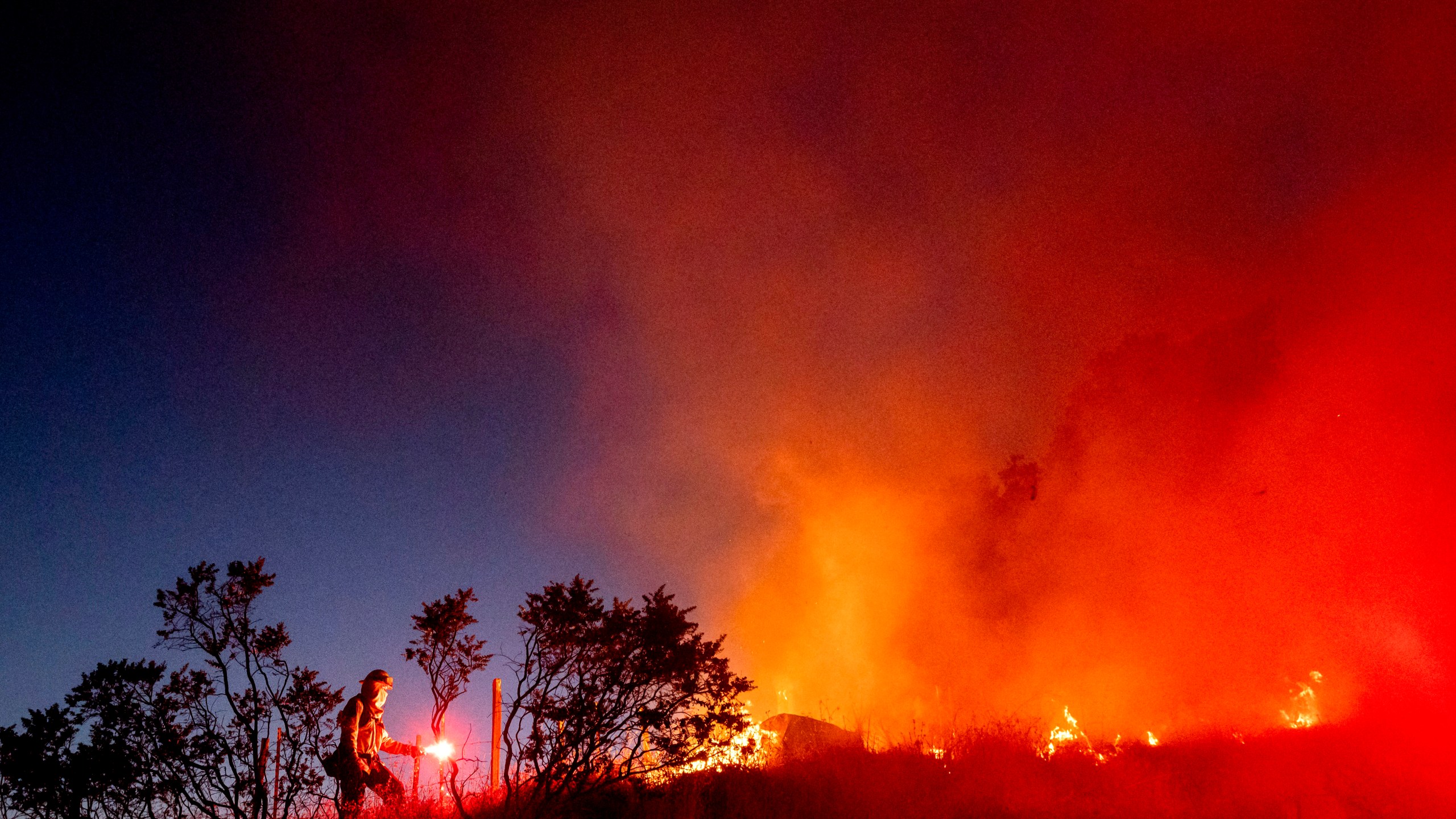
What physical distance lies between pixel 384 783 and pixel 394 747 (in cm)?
32

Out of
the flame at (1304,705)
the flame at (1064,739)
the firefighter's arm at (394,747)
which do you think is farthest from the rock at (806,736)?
the flame at (1304,705)

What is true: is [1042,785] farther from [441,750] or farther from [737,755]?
[441,750]

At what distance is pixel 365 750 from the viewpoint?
6.96 meters

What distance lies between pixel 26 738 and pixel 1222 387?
30638 mm

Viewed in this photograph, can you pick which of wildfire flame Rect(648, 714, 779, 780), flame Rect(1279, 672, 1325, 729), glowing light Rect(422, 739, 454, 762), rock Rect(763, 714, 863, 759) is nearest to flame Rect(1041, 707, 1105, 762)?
rock Rect(763, 714, 863, 759)

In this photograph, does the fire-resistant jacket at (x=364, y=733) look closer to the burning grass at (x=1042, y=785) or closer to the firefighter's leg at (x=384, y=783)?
the firefighter's leg at (x=384, y=783)

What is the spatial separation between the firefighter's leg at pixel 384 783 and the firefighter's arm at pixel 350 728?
34 centimetres

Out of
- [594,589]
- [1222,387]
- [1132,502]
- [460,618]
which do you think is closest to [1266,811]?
[594,589]

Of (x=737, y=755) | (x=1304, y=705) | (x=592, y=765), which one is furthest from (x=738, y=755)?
(x=1304, y=705)

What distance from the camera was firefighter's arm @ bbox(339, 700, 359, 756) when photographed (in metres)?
6.80

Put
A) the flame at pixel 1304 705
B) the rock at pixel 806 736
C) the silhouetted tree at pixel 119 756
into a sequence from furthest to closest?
the flame at pixel 1304 705, the rock at pixel 806 736, the silhouetted tree at pixel 119 756

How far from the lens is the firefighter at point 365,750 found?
675 cm

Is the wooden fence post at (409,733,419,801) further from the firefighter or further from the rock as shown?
the rock

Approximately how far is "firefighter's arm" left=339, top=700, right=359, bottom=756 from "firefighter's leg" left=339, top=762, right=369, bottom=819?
0.43 ft
